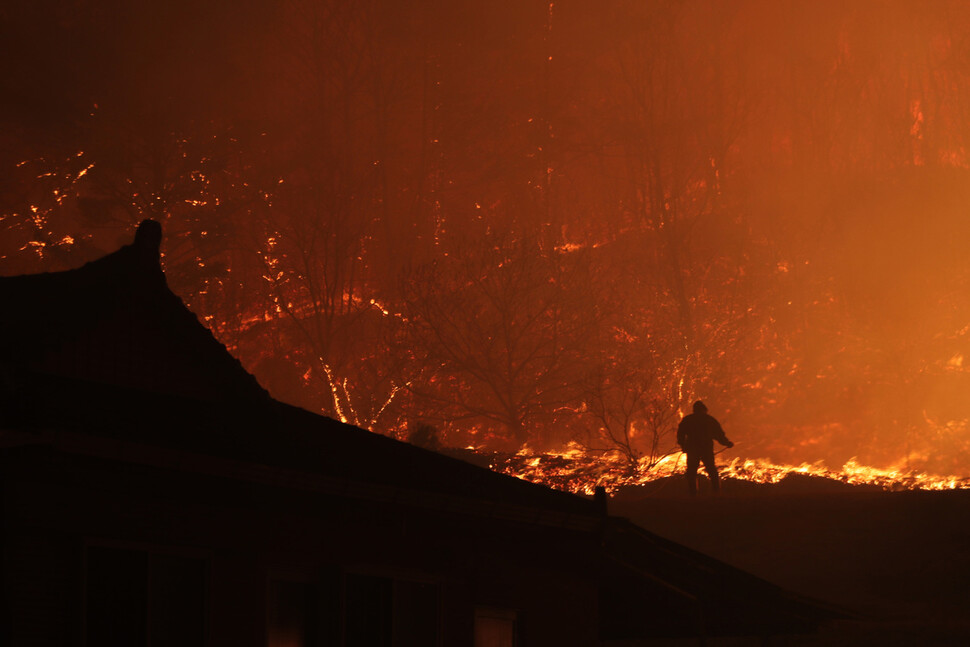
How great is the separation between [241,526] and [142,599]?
995mm

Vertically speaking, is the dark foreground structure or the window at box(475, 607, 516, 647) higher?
the dark foreground structure

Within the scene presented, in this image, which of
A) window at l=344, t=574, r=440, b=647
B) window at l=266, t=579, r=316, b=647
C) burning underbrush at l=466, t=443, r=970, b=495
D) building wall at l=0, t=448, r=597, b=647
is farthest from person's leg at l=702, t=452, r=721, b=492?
window at l=266, t=579, r=316, b=647

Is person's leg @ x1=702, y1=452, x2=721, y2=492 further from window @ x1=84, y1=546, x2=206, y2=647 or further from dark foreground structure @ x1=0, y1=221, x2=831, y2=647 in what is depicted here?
window @ x1=84, y1=546, x2=206, y2=647

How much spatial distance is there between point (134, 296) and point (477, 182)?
72287 mm

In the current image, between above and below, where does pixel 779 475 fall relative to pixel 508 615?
above

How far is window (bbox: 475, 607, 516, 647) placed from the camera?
38.8 ft

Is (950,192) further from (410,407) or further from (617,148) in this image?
(410,407)

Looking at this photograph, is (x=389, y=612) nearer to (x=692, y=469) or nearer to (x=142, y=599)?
(x=142, y=599)

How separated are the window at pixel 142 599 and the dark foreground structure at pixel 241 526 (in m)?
0.01

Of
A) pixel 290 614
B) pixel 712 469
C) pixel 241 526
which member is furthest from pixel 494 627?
pixel 712 469

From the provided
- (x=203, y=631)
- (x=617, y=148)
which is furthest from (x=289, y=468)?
(x=617, y=148)

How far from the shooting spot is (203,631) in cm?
958

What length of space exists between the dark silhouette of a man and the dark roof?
43.9 ft

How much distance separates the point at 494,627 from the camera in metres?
12.0
